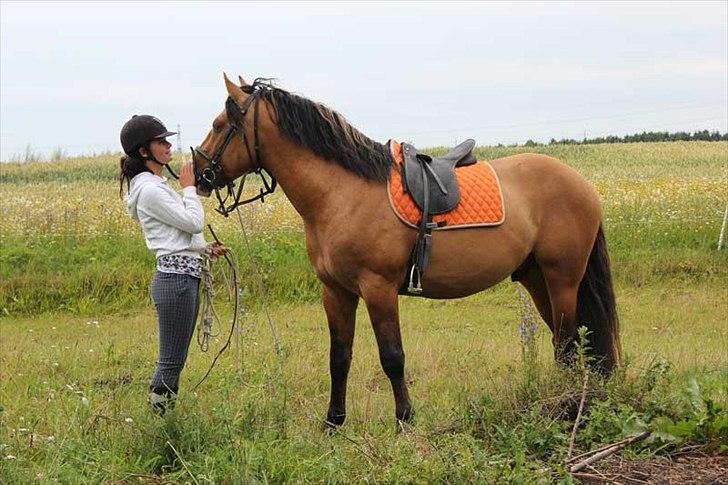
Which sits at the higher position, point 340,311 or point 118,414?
point 340,311

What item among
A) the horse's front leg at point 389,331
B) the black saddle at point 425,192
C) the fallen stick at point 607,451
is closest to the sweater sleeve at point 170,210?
the horse's front leg at point 389,331

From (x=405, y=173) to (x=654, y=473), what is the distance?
8.00 feet

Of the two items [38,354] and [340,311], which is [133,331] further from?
[340,311]

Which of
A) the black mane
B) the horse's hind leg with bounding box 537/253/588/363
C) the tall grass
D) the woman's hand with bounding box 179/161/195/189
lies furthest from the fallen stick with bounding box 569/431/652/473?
the tall grass

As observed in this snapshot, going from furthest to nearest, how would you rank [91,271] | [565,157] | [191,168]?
[565,157], [91,271], [191,168]

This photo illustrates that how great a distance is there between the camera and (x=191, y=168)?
17.0 feet

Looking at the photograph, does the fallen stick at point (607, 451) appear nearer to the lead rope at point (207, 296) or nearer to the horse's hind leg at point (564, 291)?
the horse's hind leg at point (564, 291)

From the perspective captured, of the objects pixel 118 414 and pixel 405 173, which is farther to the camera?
pixel 405 173

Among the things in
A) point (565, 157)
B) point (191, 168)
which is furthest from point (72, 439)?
point (565, 157)

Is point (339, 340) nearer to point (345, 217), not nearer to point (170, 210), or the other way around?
point (345, 217)

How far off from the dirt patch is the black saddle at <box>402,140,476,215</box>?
2067 millimetres

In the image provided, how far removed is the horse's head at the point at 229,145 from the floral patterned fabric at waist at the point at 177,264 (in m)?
0.54

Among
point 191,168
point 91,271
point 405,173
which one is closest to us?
point 191,168

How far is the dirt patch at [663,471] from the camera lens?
12.2 ft
